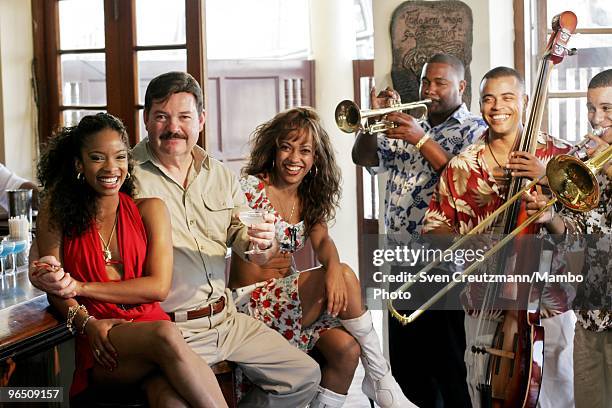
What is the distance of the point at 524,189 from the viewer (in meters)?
2.68

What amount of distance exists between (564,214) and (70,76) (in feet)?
11.9

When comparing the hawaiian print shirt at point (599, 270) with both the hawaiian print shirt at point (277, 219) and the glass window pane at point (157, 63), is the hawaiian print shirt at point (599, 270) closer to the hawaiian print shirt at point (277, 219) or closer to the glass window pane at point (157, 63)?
the hawaiian print shirt at point (277, 219)

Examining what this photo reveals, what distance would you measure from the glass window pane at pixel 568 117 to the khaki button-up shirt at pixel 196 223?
184cm

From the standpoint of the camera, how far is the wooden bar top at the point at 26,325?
232 centimetres

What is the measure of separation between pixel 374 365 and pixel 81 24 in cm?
337

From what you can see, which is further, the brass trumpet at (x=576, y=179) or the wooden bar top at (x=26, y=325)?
the brass trumpet at (x=576, y=179)

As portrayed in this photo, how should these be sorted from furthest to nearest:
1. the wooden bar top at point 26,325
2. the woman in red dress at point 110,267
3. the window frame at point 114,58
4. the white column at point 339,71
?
the white column at point 339,71 < the window frame at point 114,58 < the woman in red dress at point 110,267 < the wooden bar top at point 26,325

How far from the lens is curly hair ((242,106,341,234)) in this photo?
3.20 meters

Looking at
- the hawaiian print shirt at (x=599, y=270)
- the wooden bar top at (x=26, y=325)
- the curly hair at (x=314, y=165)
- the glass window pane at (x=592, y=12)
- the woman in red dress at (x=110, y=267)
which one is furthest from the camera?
the glass window pane at (x=592, y=12)

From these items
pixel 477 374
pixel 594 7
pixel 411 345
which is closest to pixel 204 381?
pixel 477 374

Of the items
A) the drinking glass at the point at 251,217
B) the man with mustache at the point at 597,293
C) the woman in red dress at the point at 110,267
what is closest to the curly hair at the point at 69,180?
the woman in red dress at the point at 110,267

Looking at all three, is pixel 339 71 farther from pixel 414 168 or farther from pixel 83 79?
pixel 414 168

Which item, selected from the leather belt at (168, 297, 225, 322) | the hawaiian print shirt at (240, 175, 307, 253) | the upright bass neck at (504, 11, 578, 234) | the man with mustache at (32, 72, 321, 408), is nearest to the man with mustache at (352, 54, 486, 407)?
the hawaiian print shirt at (240, 175, 307, 253)

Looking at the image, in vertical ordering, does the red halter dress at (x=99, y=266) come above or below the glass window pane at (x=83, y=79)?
below
